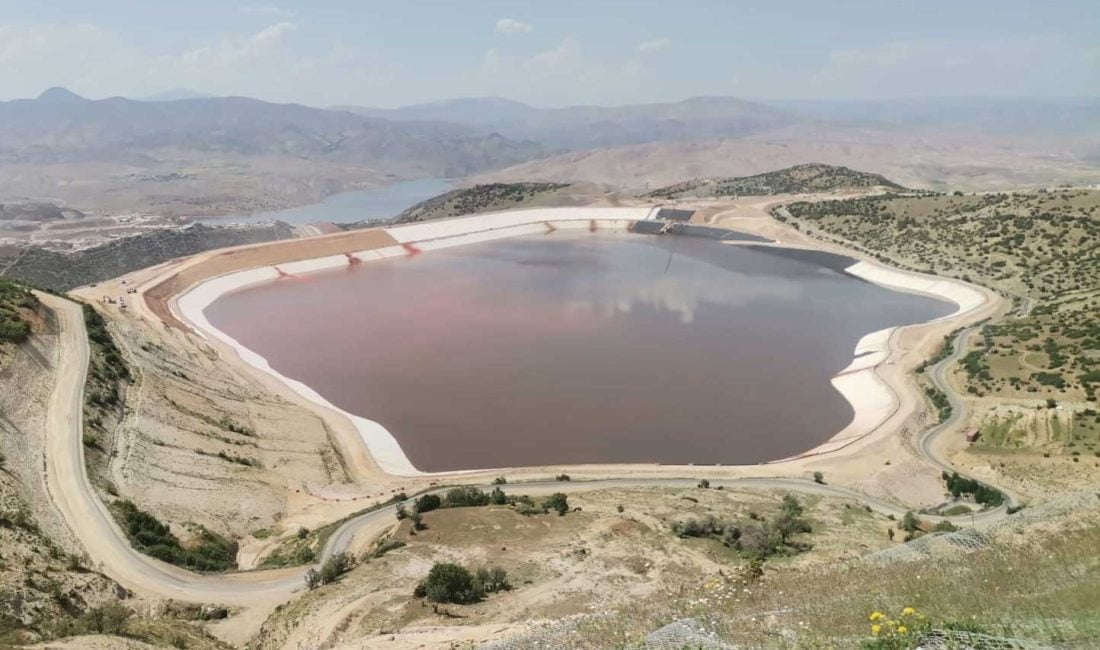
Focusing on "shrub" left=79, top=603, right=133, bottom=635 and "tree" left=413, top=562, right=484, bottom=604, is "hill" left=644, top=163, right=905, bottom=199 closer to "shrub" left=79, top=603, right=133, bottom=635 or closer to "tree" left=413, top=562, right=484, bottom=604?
"tree" left=413, top=562, right=484, bottom=604

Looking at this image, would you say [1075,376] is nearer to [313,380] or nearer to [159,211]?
[313,380]

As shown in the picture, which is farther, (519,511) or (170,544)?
(519,511)

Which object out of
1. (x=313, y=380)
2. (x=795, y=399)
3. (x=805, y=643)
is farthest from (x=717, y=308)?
(x=805, y=643)

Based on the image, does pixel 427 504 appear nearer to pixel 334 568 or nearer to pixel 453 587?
pixel 334 568

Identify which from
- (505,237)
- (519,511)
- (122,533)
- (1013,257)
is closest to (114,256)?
(505,237)

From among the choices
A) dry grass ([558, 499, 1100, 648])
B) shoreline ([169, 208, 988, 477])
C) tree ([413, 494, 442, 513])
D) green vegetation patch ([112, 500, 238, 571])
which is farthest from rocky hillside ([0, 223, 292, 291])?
dry grass ([558, 499, 1100, 648])

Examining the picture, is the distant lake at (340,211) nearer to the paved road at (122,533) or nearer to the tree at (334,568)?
the paved road at (122,533)

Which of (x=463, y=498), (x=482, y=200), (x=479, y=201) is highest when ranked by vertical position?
(x=482, y=200)

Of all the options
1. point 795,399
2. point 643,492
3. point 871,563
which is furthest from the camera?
point 795,399
